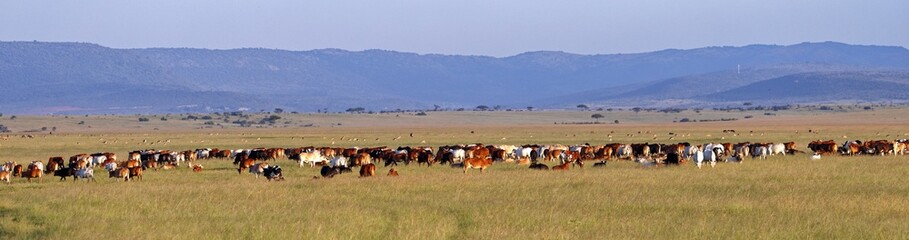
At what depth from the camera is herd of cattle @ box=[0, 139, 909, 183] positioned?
91.1 feet

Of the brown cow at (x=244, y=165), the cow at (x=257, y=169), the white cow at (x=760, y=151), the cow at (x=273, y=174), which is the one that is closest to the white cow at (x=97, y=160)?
the brown cow at (x=244, y=165)

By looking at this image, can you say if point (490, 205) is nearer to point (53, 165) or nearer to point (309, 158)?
point (309, 158)

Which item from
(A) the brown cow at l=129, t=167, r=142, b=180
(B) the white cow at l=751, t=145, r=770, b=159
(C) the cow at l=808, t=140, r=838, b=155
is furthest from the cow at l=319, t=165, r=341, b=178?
(C) the cow at l=808, t=140, r=838, b=155

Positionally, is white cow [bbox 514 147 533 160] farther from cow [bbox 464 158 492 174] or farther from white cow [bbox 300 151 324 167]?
cow [bbox 464 158 492 174]

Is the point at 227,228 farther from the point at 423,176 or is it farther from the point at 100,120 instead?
the point at 100,120

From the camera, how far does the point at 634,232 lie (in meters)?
16.1

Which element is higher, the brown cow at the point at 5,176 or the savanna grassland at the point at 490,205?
the brown cow at the point at 5,176

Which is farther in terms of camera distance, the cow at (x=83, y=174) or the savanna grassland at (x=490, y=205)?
the cow at (x=83, y=174)

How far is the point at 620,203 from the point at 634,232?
3121 mm

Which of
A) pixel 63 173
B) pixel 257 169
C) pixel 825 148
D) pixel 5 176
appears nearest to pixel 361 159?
pixel 257 169

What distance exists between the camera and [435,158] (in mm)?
32250

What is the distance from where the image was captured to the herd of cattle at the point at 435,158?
27.8m

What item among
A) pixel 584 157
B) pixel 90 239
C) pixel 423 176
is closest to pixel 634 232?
pixel 90 239

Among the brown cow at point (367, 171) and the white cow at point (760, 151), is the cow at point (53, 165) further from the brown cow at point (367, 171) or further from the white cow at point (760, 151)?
the white cow at point (760, 151)
